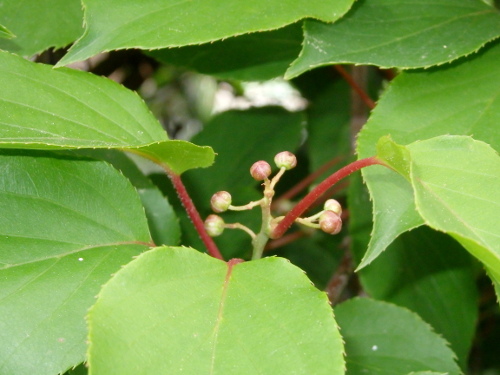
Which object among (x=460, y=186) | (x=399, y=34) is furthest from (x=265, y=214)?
(x=399, y=34)

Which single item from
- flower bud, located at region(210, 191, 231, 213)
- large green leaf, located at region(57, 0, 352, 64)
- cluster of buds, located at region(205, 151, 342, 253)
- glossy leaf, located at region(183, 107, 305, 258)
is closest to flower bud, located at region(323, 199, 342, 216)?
cluster of buds, located at region(205, 151, 342, 253)

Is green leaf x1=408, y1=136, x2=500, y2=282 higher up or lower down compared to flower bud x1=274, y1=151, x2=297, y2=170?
higher up

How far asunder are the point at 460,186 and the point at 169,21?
1.36 feet

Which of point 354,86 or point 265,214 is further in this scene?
point 354,86

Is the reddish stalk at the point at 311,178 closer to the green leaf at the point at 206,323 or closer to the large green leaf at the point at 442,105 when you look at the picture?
the large green leaf at the point at 442,105

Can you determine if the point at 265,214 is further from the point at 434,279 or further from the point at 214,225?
the point at 434,279

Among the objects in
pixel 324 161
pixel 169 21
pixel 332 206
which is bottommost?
pixel 324 161

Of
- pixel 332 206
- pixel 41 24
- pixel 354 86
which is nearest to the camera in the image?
pixel 332 206

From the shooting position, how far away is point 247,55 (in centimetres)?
130

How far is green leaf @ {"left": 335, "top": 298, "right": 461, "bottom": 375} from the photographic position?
1135 millimetres

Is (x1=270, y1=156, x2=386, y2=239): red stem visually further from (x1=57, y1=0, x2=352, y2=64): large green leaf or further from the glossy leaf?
the glossy leaf

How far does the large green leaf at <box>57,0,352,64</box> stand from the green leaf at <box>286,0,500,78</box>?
68mm

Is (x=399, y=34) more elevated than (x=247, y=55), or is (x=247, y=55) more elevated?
(x=399, y=34)

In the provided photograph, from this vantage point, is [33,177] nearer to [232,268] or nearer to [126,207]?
[126,207]
